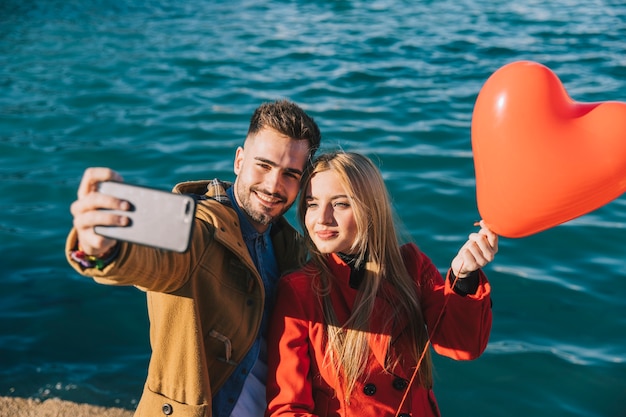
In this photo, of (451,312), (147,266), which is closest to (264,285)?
(451,312)

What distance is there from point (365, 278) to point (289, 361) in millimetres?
429

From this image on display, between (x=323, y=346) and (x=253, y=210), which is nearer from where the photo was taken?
(x=323, y=346)

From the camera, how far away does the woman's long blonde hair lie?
108 inches

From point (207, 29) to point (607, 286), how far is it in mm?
8161

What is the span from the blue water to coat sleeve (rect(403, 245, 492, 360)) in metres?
0.66

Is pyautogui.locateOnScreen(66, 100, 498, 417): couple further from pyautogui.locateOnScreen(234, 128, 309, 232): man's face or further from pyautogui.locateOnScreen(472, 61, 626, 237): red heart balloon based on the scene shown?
pyautogui.locateOnScreen(472, 61, 626, 237): red heart balloon

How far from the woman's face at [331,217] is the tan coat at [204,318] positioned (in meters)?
0.28

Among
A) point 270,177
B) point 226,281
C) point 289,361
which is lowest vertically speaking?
point 289,361

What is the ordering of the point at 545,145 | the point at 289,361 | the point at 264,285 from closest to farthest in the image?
1. the point at 545,145
2. the point at 289,361
3. the point at 264,285

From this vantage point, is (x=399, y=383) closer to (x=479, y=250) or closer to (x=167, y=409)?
(x=479, y=250)

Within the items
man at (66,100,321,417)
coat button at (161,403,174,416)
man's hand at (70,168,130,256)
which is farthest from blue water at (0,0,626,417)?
man's hand at (70,168,130,256)

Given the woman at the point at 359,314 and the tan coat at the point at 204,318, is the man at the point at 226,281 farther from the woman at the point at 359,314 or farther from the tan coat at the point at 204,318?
the woman at the point at 359,314

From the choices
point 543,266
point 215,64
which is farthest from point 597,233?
point 215,64

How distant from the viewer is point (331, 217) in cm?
281
